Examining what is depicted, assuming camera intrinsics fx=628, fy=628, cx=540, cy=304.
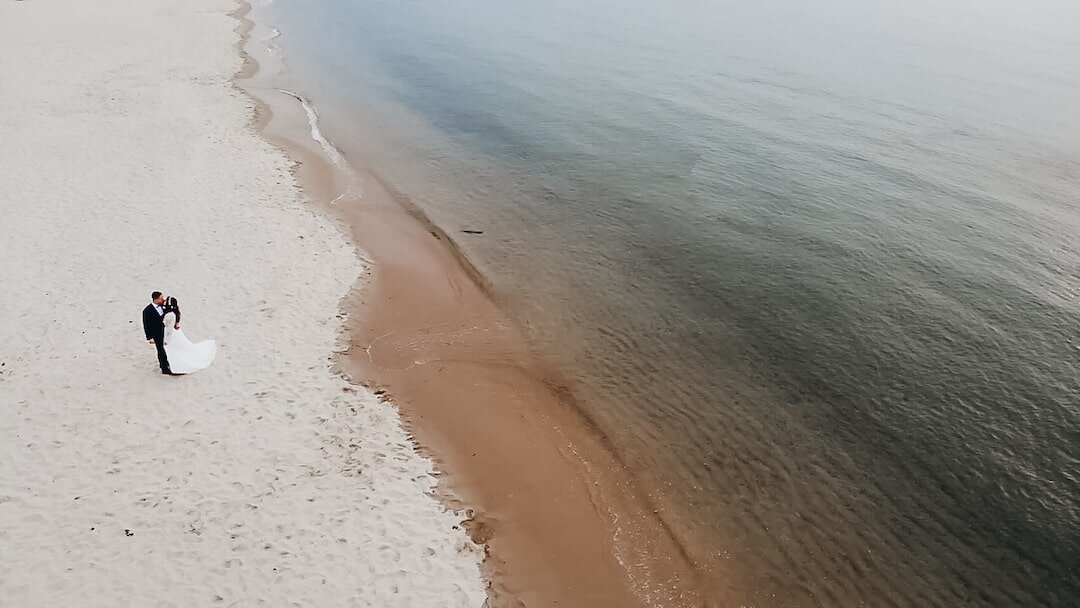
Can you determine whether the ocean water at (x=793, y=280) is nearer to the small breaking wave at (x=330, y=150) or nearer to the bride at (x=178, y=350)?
the small breaking wave at (x=330, y=150)

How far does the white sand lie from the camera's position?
443 inches

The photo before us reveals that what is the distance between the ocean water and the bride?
9.08m

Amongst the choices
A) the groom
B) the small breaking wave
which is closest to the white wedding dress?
the groom

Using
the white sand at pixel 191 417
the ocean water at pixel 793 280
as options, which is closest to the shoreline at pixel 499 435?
the white sand at pixel 191 417

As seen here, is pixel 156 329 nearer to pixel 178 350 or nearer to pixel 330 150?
pixel 178 350

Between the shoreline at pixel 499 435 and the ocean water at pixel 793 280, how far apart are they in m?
0.87

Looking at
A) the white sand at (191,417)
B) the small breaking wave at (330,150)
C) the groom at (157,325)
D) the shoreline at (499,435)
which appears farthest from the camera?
the small breaking wave at (330,150)

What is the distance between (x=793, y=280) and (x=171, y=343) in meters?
19.8

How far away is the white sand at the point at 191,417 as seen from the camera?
1125cm

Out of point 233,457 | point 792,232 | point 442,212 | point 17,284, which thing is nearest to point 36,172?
point 17,284

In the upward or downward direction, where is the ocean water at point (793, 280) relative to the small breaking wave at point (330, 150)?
upward

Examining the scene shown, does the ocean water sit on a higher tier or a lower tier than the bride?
higher

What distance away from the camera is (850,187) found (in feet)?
98.5

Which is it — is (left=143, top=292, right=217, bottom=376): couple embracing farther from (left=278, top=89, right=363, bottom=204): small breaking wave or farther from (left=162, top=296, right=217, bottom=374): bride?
(left=278, top=89, right=363, bottom=204): small breaking wave
